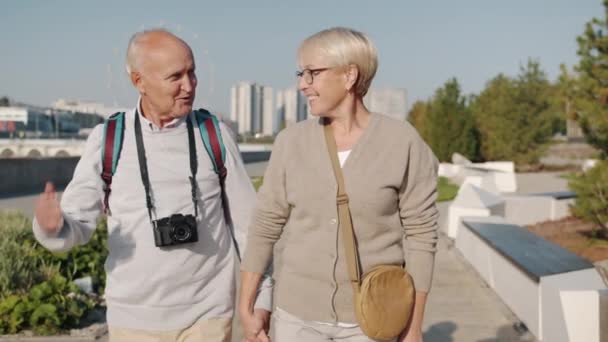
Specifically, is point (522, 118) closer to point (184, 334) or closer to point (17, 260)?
point (17, 260)

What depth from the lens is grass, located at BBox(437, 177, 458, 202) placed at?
22.3 metres

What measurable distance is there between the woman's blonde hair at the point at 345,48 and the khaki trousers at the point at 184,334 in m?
1.09

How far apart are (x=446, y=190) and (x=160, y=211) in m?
22.4

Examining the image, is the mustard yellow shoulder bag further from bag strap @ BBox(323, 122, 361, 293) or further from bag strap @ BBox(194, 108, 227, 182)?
bag strap @ BBox(194, 108, 227, 182)

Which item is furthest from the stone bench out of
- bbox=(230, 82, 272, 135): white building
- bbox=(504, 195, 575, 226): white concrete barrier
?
bbox=(230, 82, 272, 135): white building

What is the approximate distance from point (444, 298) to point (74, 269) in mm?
3547

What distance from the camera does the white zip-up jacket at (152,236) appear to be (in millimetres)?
3111

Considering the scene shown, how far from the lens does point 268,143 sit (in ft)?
236

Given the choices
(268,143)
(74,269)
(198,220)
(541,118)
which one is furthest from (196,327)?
(268,143)

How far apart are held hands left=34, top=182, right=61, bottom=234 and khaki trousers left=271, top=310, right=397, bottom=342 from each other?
837 mm

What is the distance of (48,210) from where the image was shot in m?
2.80

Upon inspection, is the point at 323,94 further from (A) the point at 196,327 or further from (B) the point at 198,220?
(A) the point at 196,327

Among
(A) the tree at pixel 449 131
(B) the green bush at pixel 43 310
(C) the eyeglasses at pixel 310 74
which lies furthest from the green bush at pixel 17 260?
(A) the tree at pixel 449 131

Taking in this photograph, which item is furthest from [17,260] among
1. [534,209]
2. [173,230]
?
[534,209]
